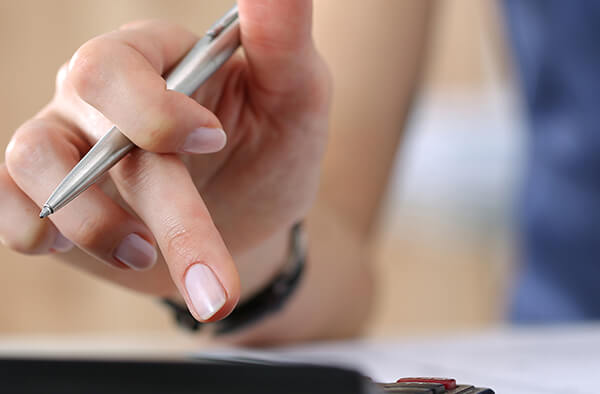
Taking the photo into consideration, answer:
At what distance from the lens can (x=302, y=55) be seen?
0.22 meters

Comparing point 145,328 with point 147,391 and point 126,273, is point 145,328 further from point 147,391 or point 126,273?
point 147,391

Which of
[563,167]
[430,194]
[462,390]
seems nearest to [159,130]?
[462,390]

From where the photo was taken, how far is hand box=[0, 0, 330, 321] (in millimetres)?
185

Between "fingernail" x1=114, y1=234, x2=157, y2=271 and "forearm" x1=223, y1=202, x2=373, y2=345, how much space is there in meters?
0.16

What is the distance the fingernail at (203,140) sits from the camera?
0.19 m

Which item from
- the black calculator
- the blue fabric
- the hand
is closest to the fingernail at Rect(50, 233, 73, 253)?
the hand

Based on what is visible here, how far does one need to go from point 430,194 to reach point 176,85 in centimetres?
109

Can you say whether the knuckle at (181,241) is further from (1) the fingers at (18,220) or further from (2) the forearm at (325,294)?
(2) the forearm at (325,294)

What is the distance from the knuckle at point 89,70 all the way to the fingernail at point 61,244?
54 mm

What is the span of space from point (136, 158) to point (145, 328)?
12.4 inches

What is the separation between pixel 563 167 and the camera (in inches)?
23.5

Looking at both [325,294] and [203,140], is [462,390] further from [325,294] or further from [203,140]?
[325,294]

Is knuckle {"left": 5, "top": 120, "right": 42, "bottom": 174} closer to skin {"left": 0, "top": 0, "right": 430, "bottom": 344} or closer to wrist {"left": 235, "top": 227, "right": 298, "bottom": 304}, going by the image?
skin {"left": 0, "top": 0, "right": 430, "bottom": 344}

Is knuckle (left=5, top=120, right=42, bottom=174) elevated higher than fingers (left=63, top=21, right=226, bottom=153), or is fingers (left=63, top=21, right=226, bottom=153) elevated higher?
fingers (left=63, top=21, right=226, bottom=153)
